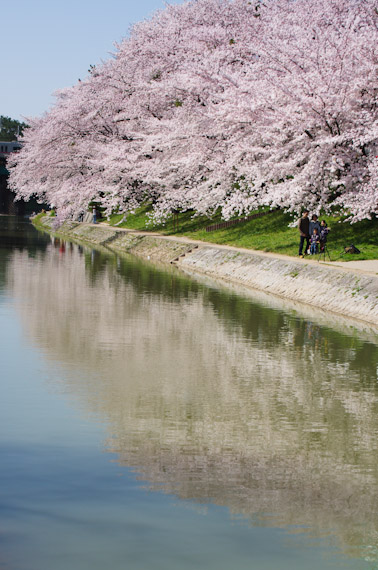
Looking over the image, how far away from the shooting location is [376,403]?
13219mm

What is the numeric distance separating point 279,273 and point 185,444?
2025cm

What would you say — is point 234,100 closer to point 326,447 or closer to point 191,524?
point 326,447

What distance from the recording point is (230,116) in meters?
36.0

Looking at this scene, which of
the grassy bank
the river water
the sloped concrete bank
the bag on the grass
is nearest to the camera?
the river water

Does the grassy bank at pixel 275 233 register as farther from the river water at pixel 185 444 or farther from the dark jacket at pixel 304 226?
the river water at pixel 185 444

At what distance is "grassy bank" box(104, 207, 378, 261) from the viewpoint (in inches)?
1326

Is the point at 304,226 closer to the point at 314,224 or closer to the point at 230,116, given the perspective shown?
the point at 314,224

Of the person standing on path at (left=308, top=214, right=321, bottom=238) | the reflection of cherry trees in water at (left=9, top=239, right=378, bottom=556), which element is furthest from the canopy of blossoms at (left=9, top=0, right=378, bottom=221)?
the reflection of cherry trees in water at (left=9, top=239, right=378, bottom=556)

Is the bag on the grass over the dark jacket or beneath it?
beneath

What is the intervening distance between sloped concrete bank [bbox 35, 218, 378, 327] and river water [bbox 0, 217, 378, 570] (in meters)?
2.90

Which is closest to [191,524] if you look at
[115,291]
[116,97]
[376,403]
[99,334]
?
[376,403]

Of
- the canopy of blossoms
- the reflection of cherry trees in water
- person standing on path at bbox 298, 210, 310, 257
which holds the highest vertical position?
the canopy of blossoms

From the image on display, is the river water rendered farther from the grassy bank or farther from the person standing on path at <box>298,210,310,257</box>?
the grassy bank

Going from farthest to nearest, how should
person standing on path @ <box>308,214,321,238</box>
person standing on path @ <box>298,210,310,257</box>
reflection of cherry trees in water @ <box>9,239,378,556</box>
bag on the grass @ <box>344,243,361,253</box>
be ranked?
person standing on path @ <box>298,210,310,257</box> → person standing on path @ <box>308,214,321,238</box> → bag on the grass @ <box>344,243,361,253</box> → reflection of cherry trees in water @ <box>9,239,378,556</box>
